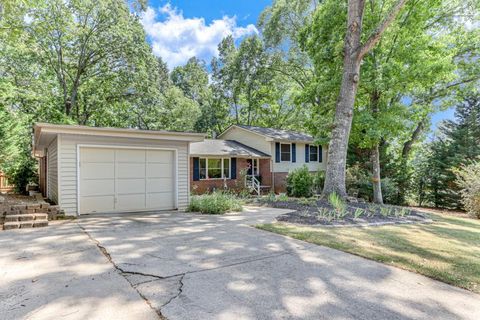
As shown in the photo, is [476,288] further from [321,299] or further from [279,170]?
[279,170]

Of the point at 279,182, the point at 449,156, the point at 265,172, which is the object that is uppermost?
the point at 449,156

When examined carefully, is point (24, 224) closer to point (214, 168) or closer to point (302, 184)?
point (214, 168)

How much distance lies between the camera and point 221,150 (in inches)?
689

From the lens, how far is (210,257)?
434 cm

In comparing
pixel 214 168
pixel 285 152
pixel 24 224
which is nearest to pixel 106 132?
pixel 24 224

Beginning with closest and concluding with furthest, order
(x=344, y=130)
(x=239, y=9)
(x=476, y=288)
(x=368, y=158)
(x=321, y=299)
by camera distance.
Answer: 1. (x=321, y=299)
2. (x=476, y=288)
3. (x=344, y=130)
4. (x=368, y=158)
5. (x=239, y=9)

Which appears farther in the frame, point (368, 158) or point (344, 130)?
point (368, 158)

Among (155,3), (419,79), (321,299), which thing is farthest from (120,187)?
(155,3)

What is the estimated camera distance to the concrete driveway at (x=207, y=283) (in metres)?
2.75

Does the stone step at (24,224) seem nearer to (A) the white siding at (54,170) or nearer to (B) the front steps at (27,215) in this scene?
(B) the front steps at (27,215)

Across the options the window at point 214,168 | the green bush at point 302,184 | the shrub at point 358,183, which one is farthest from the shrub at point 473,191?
the window at point 214,168

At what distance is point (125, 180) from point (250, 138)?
12483mm

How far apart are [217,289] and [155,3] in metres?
21.2

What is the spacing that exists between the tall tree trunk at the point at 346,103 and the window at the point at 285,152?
8.87m
